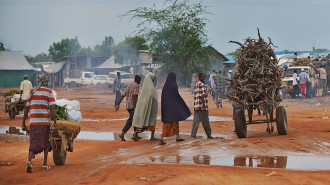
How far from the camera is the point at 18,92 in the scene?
24406mm

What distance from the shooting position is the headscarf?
563 inches

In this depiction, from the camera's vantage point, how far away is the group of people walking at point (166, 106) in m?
13.9

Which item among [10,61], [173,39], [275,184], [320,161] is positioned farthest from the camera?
[10,61]

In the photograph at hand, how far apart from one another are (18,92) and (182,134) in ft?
34.3

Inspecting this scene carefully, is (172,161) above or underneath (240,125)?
underneath

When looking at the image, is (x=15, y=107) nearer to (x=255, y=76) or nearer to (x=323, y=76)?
(x=255, y=76)

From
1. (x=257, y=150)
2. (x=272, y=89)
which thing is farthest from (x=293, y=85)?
(x=257, y=150)

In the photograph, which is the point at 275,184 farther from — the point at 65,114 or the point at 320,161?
the point at 65,114

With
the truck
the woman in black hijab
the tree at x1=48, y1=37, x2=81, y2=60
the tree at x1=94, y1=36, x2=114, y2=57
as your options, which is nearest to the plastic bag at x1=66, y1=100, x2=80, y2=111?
the woman in black hijab

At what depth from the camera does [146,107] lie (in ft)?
47.1

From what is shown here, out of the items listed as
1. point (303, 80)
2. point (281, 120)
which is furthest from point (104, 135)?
point (303, 80)

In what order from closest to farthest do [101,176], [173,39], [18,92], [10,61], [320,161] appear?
[101,176]
[320,161]
[18,92]
[173,39]
[10,61]

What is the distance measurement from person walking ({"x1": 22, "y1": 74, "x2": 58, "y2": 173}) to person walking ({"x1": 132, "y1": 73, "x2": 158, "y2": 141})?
14.8 feet

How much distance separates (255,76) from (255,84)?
0.93 ft
